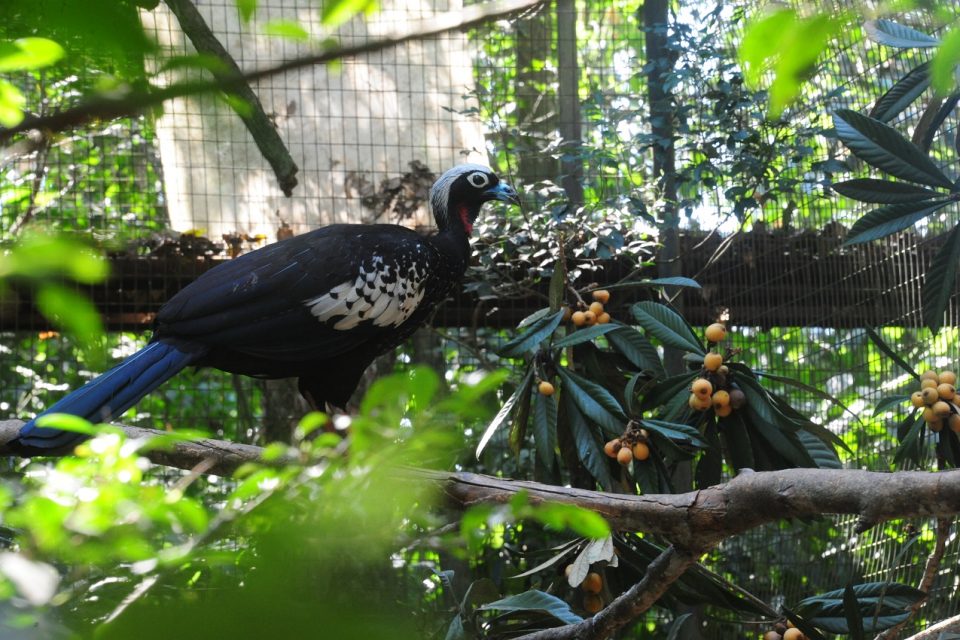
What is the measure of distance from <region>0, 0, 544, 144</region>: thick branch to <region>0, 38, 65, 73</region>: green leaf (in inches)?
2.0

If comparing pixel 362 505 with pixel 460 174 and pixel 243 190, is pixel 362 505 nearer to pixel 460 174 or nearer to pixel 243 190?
pixel 460 174

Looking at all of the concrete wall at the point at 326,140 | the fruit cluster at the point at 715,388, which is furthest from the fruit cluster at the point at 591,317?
the concrete wall at the point at 326,140

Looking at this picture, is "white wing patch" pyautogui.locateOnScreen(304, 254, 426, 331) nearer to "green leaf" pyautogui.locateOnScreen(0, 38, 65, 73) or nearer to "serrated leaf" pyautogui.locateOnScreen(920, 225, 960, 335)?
"serrated leaf" pyautogui.locateOnScreen(920, 225, 960, 335)

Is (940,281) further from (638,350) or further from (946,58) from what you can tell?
(946,58)

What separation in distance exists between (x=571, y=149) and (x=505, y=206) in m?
0.44

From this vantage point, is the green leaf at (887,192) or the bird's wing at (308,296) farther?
the bird's wing at (308,296)

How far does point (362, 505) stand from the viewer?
0.84m

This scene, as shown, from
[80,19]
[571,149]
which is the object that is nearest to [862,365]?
[571,149]

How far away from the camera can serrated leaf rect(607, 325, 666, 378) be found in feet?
9.70

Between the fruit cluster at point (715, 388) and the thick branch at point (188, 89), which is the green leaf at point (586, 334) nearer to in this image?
the fruit cluster at point (715, 388)

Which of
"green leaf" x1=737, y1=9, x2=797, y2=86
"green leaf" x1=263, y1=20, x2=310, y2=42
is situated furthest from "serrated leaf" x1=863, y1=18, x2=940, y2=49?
"green leaf" x1=263, y1=20, x2=310, y2=42

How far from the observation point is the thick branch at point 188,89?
523 mm

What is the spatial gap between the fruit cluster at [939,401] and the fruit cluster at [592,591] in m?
0.96

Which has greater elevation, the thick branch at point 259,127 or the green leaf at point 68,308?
the thick branch at point 259,127
